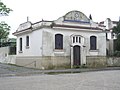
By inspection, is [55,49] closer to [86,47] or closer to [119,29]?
[86,47]

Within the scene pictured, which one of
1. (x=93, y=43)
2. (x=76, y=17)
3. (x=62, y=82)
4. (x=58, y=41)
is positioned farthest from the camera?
(x=93, y=43)

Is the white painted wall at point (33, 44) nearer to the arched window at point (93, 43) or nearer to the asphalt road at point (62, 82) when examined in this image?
the arched window at point (93, 43)

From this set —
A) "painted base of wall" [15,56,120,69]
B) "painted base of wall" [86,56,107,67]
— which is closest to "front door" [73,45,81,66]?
"painted base of wall" [15,56,120,69]

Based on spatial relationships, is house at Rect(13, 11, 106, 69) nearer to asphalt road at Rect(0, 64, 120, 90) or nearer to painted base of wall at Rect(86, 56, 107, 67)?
painted base of wall at Rect(86, 56, 107, 67)

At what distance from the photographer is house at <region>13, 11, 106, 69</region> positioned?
30500mm

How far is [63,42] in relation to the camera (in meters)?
31.7

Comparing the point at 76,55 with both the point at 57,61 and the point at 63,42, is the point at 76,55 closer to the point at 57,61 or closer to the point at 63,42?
the point at 63,42

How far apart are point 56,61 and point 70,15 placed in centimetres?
614

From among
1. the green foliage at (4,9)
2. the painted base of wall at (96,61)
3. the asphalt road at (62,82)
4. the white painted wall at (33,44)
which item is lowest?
the asphalt road at (62,82)

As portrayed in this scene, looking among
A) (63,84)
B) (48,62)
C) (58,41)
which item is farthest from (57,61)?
(63,84)

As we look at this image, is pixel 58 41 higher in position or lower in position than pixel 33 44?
higher

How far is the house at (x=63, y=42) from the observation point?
30.5 m

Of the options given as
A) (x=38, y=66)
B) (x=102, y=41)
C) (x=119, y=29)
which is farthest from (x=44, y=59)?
(x=119, y=29)

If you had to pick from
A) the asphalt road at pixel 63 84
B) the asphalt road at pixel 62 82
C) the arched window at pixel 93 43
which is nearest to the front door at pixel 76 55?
the arched window at pixel 93 43
